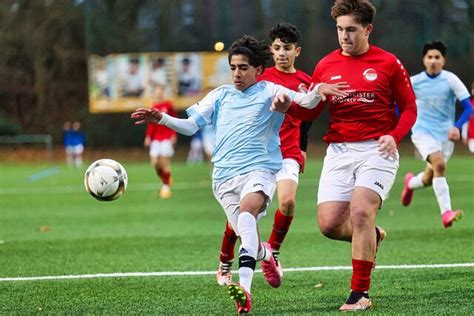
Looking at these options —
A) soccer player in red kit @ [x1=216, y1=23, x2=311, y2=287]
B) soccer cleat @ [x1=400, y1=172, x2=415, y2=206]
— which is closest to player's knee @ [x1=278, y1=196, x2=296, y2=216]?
soccer player in red kit @ [x1=216, y1=23, x2=311, y2=287]

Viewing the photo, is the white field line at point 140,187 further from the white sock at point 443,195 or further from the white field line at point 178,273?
the white field line at point 178,273

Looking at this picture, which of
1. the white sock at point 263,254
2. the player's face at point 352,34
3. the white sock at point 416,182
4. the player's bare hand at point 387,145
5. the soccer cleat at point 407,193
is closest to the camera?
the player's bare hand at point 387,145

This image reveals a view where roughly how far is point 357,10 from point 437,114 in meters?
5.95

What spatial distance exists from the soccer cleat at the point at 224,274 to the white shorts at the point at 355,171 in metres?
1.49

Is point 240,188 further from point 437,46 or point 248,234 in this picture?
point 437,46

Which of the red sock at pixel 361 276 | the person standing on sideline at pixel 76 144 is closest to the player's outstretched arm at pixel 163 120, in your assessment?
the red sock at pixel 361 276

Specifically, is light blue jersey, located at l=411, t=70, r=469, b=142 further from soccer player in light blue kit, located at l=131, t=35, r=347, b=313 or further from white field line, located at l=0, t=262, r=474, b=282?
soccer player in light blue kit, located at l=131, t=35, r=347, b=313

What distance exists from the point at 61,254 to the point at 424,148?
15.4 feet

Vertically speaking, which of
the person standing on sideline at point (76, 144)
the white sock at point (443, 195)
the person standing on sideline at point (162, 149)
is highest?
the white sock at point (443, 195)

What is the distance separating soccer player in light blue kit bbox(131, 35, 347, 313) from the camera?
7520 mm

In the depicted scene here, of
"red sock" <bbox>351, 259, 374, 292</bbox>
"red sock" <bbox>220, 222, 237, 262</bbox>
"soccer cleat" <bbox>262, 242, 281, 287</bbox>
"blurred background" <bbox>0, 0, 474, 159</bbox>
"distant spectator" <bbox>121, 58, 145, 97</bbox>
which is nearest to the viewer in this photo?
"red sock" <bbox>351, 259, 374, 292</bbox>

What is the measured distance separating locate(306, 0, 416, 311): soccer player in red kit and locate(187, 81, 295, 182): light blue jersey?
436 mm

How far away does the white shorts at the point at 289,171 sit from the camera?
955 cm

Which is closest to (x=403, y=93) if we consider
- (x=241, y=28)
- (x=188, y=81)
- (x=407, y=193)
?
(x=407, y=193)
